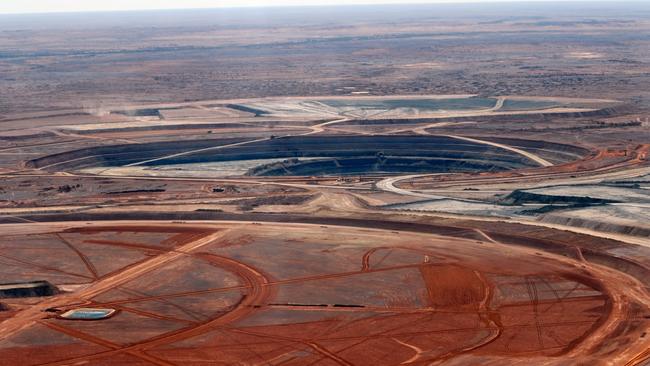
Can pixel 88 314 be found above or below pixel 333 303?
above

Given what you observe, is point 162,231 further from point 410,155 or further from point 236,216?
point 410,155

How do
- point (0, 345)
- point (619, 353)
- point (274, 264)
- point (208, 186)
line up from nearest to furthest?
point (619, 353) → point (0, 345) → point (274, 264) → point (208, 186)

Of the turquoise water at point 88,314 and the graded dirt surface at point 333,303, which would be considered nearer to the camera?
the graded dirt surface at point 333,303

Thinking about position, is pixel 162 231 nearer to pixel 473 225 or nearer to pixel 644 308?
pixel 473 225

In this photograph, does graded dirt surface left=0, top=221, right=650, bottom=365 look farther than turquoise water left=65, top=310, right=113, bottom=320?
No

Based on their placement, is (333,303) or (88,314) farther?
(333,303)

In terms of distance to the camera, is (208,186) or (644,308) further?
(208,186)

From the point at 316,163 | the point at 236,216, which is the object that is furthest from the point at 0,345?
the point at 316,163

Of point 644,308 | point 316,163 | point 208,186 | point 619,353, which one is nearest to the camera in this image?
point 619,353
